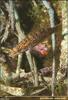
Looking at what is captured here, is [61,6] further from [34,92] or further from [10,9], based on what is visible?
[34,92]

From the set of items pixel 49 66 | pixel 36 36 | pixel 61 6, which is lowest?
pixel 49 66

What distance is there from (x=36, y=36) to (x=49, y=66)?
10.9 inches

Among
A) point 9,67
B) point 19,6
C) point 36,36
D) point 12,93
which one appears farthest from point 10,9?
point 12,93

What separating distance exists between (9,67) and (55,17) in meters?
0.57

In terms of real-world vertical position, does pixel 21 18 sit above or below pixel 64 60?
above

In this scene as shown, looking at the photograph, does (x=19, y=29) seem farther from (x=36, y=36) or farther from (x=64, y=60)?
(x=64, y=60)

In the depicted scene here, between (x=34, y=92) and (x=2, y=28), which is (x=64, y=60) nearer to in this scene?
(x=34, y=92)

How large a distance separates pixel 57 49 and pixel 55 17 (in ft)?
0.88

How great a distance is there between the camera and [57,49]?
2.63 meters

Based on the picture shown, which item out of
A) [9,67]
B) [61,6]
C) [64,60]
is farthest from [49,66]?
[61,6]

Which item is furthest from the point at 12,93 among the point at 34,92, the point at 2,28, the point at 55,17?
the point at 55,17

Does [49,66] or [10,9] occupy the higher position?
[10,9]

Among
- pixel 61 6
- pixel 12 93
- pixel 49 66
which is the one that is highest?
pixel 61 6

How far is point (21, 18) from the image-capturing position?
267 centimetres
